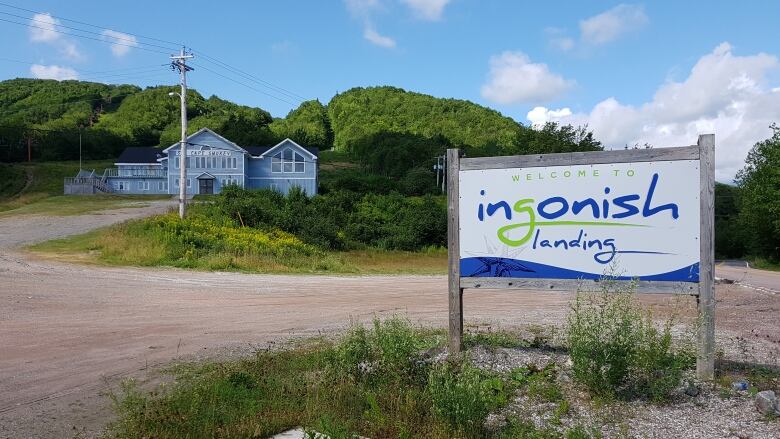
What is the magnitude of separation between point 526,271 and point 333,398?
2600 mm

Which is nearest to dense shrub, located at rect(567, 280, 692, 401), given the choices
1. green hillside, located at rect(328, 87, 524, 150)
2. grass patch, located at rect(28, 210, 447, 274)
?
grass patch, located at rect(28, 210, 447, 274)

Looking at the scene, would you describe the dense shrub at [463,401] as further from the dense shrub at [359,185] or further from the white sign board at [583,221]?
the dense shrub at [359,185]

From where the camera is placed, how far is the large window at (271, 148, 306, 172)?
66188 mm

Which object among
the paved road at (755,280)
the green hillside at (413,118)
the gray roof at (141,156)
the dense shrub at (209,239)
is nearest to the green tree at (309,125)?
the green hillside at (413,118)

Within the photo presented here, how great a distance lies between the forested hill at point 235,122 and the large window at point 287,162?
95.3 ft

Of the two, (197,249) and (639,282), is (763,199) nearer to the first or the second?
(197,249)

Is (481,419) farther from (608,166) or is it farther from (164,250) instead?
(164,250)

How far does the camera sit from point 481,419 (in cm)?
456

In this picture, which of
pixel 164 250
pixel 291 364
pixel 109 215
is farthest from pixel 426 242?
pixel 291 364

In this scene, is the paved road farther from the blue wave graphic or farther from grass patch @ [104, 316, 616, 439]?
grass patch @ [104, 316, 616, 439]

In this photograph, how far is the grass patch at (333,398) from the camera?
460 centimetres

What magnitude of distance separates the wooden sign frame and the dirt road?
10.3 ft

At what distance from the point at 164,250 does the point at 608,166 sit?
808 inches

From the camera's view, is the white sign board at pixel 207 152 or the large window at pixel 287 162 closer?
the white sign board at pixel 207 152
